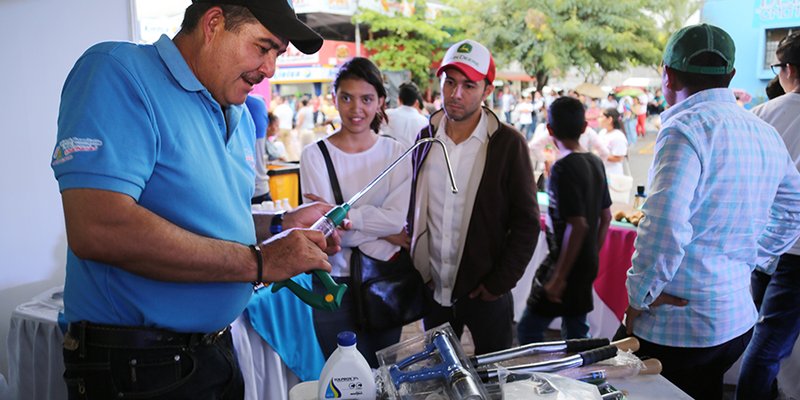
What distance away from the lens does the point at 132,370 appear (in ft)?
4.11

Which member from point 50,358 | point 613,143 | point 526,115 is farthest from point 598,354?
point 526,115

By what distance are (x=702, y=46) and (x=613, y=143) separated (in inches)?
203

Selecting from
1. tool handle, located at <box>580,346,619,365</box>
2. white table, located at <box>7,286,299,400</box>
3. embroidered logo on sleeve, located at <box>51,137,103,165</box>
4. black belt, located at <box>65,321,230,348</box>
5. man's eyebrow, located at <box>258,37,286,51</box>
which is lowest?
white table, located at <box>7,286,299,400</box>

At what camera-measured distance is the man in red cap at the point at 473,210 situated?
2365 millimetres

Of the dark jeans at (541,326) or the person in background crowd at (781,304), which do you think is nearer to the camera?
the person in background crowd at (781,304)

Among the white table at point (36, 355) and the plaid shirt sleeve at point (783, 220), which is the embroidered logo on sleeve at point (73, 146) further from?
the plaid shirt sleeve at point (783, 220)

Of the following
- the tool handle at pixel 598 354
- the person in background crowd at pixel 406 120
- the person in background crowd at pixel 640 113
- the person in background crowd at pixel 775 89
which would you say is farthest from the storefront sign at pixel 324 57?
the tool handle at pixel 598 354

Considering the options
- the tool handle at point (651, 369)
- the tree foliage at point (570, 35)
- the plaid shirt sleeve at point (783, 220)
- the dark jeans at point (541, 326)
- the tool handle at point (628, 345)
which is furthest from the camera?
the tree foliage at point (570, 35)

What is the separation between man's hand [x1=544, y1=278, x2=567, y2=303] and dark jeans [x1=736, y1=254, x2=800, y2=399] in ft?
2.96

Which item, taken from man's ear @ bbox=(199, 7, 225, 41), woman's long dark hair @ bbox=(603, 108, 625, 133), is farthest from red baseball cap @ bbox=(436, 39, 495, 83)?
woman's long dark hair @ bbox=(603, 108, 625, 133)

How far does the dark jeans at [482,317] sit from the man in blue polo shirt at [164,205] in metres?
1.29

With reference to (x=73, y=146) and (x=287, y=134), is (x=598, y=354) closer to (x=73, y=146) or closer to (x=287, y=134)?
(x=73, y=146)

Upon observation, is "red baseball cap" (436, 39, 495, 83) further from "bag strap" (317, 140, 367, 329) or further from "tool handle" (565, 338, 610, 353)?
"tool handle" (565, 338, 610, 353)

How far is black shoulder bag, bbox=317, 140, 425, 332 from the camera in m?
2.30
